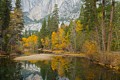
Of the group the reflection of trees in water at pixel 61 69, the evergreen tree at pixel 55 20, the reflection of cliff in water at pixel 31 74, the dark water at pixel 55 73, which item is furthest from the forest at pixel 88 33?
the evergreen tree at pixel 55 20

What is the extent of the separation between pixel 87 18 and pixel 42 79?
29580 millimetres

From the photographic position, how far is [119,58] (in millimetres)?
29125

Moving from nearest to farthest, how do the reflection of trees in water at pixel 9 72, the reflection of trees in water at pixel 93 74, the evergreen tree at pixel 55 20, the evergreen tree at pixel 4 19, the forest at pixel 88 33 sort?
the reflection of trees in water at pixel 9 72
the reflection of trees in water at pixel 93 74
the forest at pixel 88 33
the evergreen tree at pixel 4 19
the evergreen tree at pixel 55 20

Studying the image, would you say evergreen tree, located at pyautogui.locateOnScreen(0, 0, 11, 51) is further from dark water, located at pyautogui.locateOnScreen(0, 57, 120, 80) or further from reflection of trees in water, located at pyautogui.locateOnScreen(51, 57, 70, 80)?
dark water, located at pyautogui.locateOnScreen(0, 57, 120, 80)

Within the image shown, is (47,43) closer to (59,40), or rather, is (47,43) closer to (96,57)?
(59,40)

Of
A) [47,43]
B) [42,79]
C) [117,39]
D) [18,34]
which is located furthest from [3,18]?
[47,43]

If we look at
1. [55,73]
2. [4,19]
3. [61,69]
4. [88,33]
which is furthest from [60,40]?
[55,73]

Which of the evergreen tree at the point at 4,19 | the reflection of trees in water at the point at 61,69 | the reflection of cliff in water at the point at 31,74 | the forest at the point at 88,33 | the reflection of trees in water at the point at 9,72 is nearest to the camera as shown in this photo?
the reflection of trees in water at the point at 9,72

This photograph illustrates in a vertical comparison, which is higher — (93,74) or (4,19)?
(4,19)

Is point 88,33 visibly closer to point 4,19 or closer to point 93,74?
point 4,19

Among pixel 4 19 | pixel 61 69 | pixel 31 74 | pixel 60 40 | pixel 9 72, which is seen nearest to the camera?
pixel 9 72

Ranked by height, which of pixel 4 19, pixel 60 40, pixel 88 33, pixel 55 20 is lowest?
pixel 60 40

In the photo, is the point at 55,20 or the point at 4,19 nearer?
the point at 4,19

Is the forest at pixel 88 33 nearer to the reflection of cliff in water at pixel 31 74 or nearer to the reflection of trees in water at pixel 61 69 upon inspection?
the reflection of trees in water at pixel 61 69
